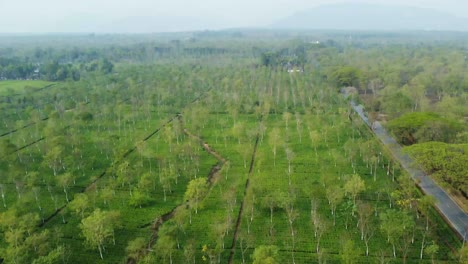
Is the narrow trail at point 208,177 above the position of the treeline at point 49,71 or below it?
below

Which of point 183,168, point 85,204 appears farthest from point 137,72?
point 85,204

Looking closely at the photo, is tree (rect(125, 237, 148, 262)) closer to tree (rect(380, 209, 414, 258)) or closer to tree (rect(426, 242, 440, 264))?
tree (rect(380, 209, 414, 258))

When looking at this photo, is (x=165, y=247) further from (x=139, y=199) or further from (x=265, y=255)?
(x=139, y=199)

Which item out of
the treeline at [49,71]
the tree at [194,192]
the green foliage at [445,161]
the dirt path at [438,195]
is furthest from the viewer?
the treeline at [49,71]

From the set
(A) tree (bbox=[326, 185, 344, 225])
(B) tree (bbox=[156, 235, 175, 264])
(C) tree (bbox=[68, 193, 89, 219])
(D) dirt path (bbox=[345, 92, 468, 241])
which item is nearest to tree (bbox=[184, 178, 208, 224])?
(B) tree (bbox=[156, 235, 175, 264])

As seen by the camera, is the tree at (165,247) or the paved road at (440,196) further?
the paved road at (440,196)

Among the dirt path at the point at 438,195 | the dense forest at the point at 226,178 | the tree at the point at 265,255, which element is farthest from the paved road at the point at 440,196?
the tree at the point at 265,255

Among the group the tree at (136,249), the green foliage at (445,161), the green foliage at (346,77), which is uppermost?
the green foliage at (346,77)

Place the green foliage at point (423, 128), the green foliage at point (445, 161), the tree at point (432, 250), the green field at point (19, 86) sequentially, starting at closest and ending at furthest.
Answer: the tree at point (432, 250) → the green foliage at point (445, 161) → the green foliage at point (423, 128) → the green field at point (19, 86)

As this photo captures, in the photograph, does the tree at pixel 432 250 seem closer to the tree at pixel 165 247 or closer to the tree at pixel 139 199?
the tree at pixel 165 247
